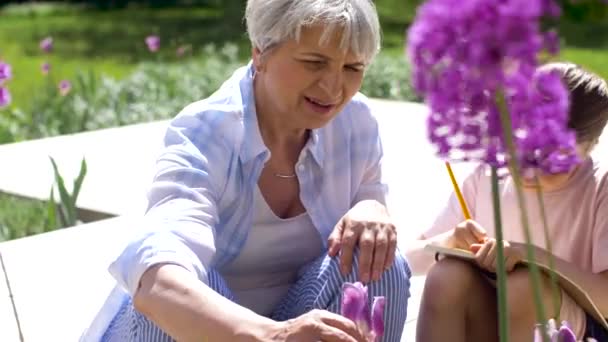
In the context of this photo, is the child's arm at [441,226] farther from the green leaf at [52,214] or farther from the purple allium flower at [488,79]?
the green leaf at [52,214]

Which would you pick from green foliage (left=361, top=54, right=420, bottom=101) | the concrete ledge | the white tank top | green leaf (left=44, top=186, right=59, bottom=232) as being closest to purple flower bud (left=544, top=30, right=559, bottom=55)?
the white tank top

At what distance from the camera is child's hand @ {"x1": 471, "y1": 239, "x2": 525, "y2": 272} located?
2.49 metres

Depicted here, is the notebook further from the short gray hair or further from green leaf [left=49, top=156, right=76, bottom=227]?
green leaf [left=49, top=156, right=76, bottom=227]

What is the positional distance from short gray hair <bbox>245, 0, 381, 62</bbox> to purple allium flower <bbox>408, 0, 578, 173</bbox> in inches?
44.2

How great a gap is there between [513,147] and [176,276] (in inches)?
43.6

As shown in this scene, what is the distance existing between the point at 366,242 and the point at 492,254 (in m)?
0.25

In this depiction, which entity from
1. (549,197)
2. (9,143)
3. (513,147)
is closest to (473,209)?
(549,197)

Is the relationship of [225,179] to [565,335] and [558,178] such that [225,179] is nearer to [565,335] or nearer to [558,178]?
[558,178]

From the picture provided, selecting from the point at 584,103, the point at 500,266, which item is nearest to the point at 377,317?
the point at 500,266

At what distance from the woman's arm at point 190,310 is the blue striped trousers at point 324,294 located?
23 cm

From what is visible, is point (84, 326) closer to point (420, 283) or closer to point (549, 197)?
point (420, 283)

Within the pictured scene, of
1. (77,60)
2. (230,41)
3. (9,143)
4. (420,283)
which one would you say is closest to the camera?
(420,283)

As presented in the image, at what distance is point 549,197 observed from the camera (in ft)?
8.92

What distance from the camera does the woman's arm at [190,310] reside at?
2.16m
